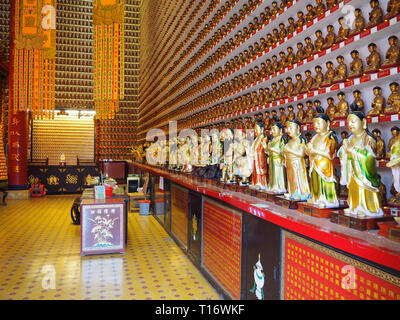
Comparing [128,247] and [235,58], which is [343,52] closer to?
[235,58]

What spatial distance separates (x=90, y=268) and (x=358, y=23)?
4.18 m

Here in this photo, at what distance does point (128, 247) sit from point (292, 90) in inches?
148

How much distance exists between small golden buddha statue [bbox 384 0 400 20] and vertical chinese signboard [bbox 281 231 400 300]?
171 cm

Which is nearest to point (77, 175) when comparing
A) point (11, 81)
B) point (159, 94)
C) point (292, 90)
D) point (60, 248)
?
point (11, 81)

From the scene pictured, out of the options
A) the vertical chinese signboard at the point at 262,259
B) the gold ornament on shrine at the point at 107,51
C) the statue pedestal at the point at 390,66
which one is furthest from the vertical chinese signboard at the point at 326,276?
the gold ornament on shrine at the point at 107,51

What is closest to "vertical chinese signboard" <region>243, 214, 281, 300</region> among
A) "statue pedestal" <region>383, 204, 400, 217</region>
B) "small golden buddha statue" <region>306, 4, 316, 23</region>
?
"statue pedestal" <region>383, 204, 400, 217</region>

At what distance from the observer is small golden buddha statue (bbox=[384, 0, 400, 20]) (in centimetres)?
243

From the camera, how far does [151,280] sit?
4.20 metres

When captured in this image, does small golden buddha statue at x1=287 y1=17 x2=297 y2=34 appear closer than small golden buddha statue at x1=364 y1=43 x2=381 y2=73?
No

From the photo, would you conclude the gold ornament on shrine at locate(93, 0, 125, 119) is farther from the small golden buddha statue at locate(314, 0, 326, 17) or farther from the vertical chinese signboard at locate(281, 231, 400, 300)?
the vertical chinese signboard at locate(281, 231, 400, 300)

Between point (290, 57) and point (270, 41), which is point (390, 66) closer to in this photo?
point (290, 57)

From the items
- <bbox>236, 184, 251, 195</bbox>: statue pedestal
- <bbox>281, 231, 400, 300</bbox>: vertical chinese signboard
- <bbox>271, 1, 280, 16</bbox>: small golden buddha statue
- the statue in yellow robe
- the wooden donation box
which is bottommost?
the wooden donation box

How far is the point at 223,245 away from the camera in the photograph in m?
3.64
